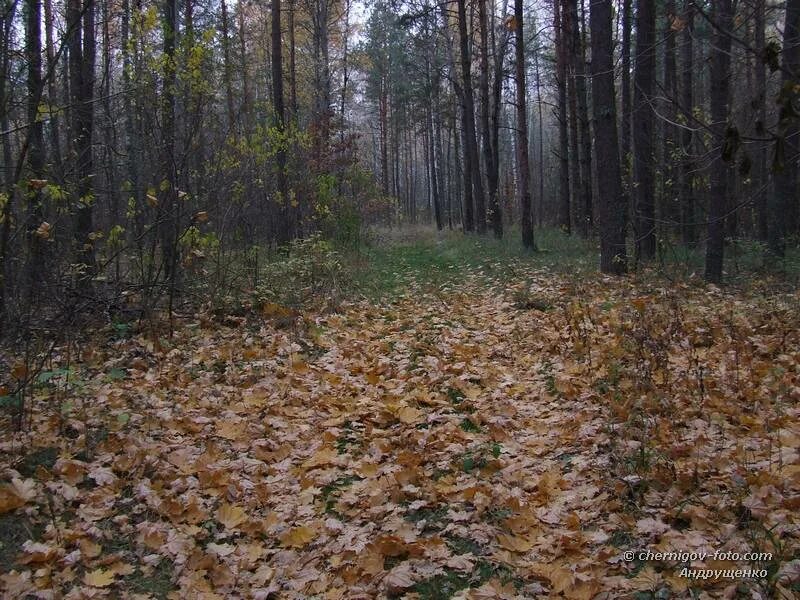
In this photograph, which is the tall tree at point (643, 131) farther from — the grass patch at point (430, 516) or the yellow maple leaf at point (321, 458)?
the grass patch at point (430, 516)

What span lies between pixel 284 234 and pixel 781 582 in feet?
42.3

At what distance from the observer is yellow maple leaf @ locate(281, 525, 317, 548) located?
350 cm

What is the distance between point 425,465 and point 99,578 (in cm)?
217

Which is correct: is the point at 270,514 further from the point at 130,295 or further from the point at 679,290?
the point at 679,290

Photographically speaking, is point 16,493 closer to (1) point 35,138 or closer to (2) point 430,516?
(2) point 430,516

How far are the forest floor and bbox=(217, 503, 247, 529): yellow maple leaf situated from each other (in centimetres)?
1

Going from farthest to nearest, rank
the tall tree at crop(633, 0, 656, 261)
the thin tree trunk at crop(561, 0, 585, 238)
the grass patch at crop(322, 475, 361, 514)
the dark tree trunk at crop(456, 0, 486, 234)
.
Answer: the dark tree trunk at crop(456, 0, 486, 234) < the thin tree trunk at crop(561, 0, 585, 238) < the tall tree at crop(633, 0, 656, 261) < the grass patch at crop(322, 475, 361, 514)

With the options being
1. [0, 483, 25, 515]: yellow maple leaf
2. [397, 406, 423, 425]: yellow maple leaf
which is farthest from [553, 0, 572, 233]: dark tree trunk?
[0, 483, 25, 515]: yellow maple leaf

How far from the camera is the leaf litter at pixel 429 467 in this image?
3.10 meters

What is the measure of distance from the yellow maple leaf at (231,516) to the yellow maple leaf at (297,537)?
364 millimetres

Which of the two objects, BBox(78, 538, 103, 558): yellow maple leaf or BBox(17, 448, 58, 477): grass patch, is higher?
BBox(17, 448, 58, 477): grass patch

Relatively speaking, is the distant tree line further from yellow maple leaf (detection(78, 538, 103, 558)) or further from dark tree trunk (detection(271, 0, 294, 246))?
yellow maple leaf (detection(78, 538, 103, 558))

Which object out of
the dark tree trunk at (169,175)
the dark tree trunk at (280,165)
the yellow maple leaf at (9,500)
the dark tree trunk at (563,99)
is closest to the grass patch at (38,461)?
the yellow maple leaf at (9,500)

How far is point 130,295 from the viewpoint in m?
7.86
